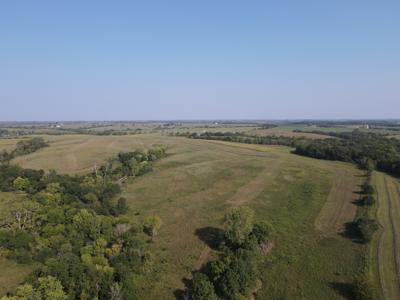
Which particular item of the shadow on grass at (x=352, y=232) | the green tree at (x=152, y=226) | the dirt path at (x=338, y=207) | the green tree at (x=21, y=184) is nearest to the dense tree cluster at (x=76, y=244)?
the green tree at (x=152, y=226)

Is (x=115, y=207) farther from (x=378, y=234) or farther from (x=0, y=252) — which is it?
(x=378, y=234)

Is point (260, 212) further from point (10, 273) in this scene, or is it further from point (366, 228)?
point (10, 273)

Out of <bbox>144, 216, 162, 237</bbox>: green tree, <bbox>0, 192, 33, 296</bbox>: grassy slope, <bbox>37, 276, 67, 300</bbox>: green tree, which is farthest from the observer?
<bbox>144, 216, 162, 237</bbox>: green tree

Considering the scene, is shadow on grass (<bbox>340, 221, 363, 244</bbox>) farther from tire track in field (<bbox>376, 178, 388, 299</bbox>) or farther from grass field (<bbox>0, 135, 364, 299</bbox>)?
tire track in field (<bbox>376, 178, 388, 299</bbox>)

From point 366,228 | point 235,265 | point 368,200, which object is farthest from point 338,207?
point 235,265

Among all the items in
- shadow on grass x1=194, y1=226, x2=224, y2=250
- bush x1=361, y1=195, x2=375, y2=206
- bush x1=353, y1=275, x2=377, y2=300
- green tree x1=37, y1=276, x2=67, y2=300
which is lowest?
shadow on grass x1=194, y1=226, x2=224, y2=250

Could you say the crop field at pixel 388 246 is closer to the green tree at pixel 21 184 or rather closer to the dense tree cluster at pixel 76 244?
the dense tree cluster at pixel 76 244

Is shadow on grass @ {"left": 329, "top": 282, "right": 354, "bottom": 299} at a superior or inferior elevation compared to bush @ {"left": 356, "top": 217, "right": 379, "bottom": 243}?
inferior

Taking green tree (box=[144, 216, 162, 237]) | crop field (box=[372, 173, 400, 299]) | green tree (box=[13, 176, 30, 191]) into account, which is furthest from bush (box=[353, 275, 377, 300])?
green tree (box=[13, 176, 30, 191])
